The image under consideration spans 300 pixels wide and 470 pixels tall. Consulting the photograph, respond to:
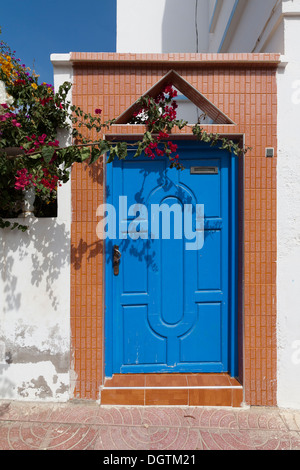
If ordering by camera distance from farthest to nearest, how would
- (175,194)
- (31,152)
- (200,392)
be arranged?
1. (175,194)
2. (200,392)
3. (31,152)

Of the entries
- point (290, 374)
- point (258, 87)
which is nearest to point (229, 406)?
point (290, 374)

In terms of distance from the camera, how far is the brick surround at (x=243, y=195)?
2373mm

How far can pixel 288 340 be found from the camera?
93.4 inches

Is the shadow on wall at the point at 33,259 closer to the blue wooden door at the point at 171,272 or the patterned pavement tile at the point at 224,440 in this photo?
the blue wooden door at the point at 171,272

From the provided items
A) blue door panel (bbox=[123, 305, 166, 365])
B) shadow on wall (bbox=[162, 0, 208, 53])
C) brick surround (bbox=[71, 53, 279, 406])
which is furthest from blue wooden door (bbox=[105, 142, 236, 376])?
shadow on wall (bbox=[162, 0, 208, 53])

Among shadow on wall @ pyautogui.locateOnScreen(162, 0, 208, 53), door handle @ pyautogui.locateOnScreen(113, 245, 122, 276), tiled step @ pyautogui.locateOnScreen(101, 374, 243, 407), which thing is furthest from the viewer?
shadow on wall @ pyautogui.locateOnScreen(162, 0, 208, 53)

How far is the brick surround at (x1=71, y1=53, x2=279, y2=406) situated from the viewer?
2.37 meters

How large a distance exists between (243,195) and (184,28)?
4.91 m

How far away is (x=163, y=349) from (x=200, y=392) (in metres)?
0.47

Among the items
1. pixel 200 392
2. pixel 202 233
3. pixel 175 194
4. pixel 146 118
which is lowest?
pixel 200 392

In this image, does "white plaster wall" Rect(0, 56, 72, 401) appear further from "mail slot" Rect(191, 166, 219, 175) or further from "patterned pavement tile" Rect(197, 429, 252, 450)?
"patterned pavement tile" Rect(197, 429, 252, 450)

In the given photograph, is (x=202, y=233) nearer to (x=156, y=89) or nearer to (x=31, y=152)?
(x=156, y=89)

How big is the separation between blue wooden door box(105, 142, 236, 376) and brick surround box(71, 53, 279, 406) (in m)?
0.15

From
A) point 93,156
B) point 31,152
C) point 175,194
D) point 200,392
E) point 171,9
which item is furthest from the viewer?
point 171,9
